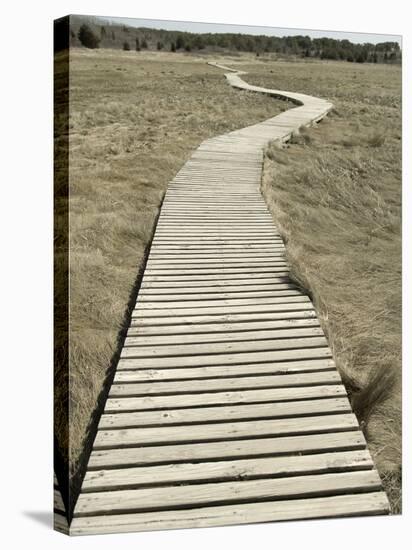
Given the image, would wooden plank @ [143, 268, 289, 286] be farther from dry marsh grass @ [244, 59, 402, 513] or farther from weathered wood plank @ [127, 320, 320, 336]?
weathered wood plank @ [127, 320, 320, 336]

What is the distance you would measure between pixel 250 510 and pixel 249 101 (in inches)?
188

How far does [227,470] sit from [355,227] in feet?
12.1

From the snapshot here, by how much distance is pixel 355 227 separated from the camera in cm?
660

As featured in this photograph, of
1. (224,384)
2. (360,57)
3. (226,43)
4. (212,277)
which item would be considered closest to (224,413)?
(224,384)

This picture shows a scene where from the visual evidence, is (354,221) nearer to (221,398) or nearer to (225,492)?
(221,398)

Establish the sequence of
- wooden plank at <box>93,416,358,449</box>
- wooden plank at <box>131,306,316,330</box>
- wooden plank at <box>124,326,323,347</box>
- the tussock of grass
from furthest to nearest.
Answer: the tussock of grass → wooden plank at <box>131,306,316,330</box> → wooden plank at <box>124,326,323,347</box> → wooden plank at <box>93,416,358,449</box>

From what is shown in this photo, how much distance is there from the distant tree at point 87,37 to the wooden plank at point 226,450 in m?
2.27

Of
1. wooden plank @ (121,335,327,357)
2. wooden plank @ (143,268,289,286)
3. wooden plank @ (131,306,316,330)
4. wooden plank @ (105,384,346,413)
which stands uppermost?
wooden plank @ (143,268,289,286)

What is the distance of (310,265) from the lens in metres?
5.59

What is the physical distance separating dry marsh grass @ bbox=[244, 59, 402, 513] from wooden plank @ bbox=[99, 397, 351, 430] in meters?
0.57

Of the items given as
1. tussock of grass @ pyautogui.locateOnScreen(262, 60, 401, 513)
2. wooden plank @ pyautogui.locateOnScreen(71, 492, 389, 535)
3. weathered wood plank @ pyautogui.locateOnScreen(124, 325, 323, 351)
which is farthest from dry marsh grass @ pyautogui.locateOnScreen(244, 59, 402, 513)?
wooden plank @ pyautogui.locateOnScreen(71, 492, 389, 535)

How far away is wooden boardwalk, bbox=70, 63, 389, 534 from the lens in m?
3.39

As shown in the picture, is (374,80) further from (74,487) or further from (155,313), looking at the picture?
(74,487)

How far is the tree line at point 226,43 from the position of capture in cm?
402
